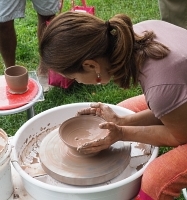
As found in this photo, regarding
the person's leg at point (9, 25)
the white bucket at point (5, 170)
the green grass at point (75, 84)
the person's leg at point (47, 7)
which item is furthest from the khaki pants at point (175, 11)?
the white bucket at point (5, 170)

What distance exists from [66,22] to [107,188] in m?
0.66

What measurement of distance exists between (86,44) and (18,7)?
4.78 ft

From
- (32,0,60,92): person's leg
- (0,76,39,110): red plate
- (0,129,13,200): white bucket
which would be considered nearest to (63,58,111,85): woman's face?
(0,129,13,200): white bucket

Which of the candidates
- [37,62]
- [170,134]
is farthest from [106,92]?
[170,134]

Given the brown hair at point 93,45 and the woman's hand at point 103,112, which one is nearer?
the brown hair at point 93,45

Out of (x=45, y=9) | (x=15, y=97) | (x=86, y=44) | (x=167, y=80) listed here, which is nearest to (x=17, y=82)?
(x=15, y=97)

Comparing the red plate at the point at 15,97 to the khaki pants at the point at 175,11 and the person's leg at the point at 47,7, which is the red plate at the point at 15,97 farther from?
the khaki pants at the point at 175,11

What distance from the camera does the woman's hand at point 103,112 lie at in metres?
2.05

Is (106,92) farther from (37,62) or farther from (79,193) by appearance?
(79,193)

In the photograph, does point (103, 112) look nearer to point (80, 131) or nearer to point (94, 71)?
point (80, 131)

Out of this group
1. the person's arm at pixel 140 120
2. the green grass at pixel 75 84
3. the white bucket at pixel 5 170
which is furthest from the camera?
the green grass at pixel 75 84

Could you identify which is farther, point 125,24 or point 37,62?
point 37,62

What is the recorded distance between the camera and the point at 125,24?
5.69ft

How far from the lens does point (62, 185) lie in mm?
1879
